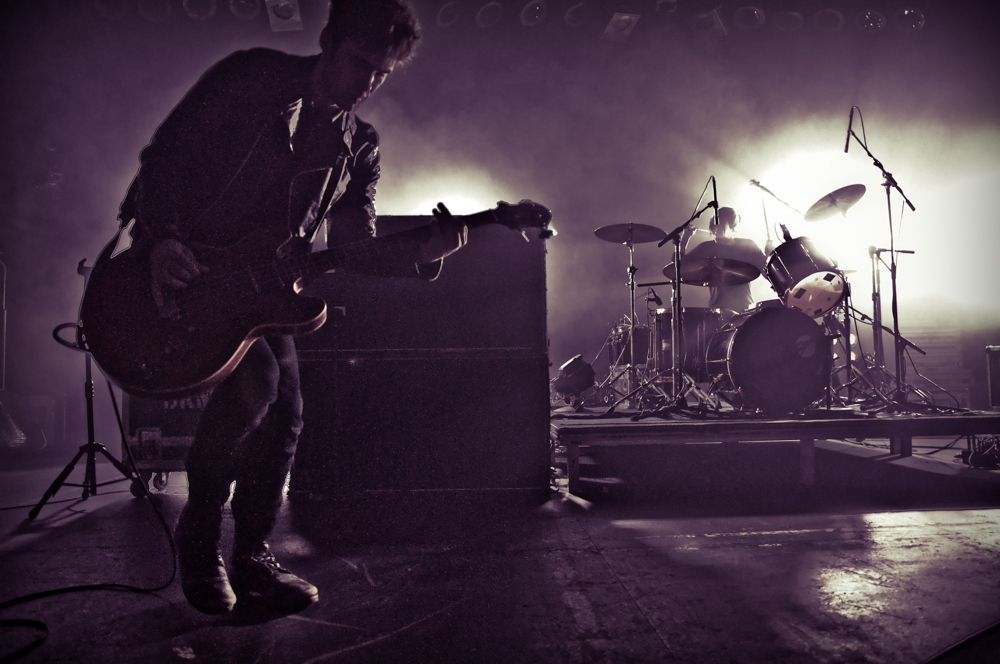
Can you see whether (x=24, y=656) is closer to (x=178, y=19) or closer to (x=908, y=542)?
(x=908, y=542)

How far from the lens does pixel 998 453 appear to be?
3.57 meters

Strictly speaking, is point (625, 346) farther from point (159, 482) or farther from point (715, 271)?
point (159, 482)

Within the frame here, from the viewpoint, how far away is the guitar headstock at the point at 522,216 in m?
1.67

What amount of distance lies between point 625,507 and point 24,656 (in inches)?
89.3

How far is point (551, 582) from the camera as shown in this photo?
5.38 ft

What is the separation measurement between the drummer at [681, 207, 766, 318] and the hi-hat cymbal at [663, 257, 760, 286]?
4cm

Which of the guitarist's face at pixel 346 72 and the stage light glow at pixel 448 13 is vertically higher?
the stage light glow at pixel 448 13

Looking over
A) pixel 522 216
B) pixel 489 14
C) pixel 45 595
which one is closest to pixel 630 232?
pixel 489 14

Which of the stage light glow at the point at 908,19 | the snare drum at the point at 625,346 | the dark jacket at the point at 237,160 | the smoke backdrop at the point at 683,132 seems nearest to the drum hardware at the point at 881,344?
the snare drum at the point at 625,346

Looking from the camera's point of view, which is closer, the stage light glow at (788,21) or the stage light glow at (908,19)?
the stage light glow at (908,19)

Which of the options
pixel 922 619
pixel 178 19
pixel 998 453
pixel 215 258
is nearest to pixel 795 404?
pixel 998 453

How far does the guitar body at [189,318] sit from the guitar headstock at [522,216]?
62cm

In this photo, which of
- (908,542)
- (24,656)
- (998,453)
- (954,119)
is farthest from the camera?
(954,119)

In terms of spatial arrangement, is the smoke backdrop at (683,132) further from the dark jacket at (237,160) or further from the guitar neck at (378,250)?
the guitar neck at (378,250)
